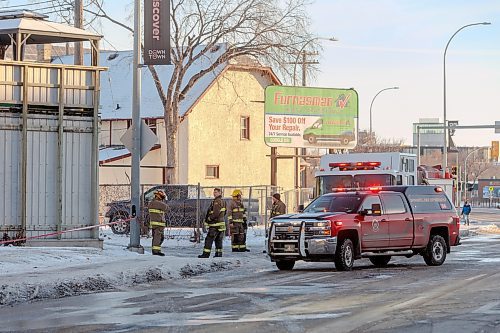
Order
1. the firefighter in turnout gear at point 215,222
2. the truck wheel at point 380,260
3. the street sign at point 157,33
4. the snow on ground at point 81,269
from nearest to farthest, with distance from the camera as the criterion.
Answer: the snow on ground at point 81,269, the truck wheel at point 380,260, the firefighter in turnout gear at point 215,222, the street sign at point 157,33

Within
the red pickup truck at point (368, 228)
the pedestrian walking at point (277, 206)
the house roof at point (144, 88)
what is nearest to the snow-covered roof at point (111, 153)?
the house roof at point (144, 88)

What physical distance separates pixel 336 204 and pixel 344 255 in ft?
4.90

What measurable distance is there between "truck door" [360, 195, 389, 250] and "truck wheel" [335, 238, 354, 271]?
1.50ft

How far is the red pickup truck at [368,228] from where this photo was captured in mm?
21609

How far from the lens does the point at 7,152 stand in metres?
24.3

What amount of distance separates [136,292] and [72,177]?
27.5 feet

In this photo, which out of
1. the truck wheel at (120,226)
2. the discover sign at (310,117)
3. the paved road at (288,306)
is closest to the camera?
the paved road at (288,306)

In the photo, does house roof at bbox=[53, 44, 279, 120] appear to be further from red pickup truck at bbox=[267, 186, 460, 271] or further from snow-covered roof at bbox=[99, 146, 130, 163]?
red pickup truck at bbox=[267, 186, 460, 271]

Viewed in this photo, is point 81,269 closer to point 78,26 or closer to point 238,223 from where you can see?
point 238,223

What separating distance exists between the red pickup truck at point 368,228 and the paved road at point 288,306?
66 cm

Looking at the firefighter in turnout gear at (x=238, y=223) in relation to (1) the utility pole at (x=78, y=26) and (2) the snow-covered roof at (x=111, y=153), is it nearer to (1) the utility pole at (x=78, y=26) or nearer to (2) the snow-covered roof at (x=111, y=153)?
(1) the utility pole at (x=78, y=26)

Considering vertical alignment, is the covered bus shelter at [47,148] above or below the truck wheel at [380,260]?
above

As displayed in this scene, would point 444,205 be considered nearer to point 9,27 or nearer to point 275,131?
point 9,27

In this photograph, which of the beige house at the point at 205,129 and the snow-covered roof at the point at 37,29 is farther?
the beige house at the point at 205,129
